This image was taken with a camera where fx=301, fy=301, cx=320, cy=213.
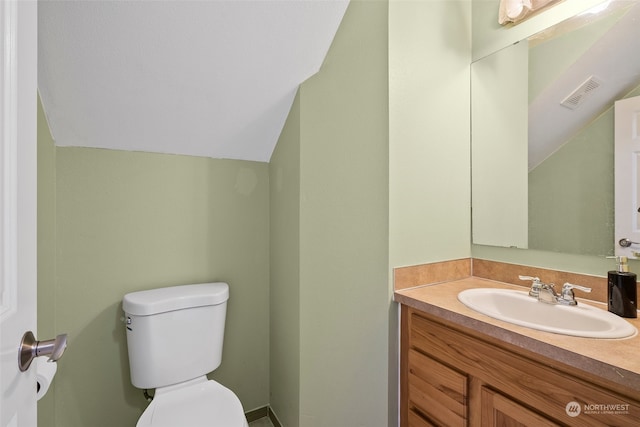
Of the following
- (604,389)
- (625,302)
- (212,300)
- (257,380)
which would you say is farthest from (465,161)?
(257,380)

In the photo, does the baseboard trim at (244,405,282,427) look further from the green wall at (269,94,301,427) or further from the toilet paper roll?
the toilet paper roll

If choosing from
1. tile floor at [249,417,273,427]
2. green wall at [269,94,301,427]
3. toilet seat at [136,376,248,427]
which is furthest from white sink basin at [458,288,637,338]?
tile floor at [249,417,273,427]

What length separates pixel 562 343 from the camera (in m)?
0.77

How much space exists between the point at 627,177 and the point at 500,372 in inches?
32.5

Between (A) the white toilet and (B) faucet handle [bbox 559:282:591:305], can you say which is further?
(A) the white toilet

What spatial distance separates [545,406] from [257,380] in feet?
4.77

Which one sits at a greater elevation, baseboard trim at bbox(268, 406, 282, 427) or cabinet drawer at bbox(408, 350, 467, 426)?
cabinet drawer at bbox(408, 350, 467, 426)

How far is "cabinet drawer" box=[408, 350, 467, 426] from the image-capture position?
0.99m

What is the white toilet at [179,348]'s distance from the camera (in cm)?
121

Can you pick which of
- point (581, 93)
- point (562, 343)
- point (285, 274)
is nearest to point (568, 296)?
point (562, 343)

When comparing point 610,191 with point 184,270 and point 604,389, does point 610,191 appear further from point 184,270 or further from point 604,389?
point 184,270

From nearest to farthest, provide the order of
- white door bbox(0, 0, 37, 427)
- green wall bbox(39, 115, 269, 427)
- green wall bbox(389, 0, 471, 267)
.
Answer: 1. white door bbox(0, 0, 37, 427)
2. green wall bbox(389, 0, 471, 267)
3. green wall bbox(39, 115, 269, 427)

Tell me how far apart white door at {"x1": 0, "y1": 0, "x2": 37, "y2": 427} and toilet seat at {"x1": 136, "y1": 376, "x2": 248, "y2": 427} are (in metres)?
0.69

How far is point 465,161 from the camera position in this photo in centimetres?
146
